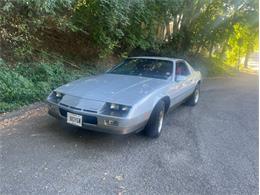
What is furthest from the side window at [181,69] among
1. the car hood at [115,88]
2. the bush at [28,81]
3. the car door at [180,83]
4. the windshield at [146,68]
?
the bush at [28,81]

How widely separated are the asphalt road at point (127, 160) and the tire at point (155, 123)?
4.8 inches

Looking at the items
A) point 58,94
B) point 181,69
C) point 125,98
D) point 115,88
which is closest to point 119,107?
point 125,98

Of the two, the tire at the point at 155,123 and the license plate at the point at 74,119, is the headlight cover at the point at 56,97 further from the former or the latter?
the tire at the point at 155,123

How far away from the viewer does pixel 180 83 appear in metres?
5.01

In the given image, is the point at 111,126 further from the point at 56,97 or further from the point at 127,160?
the point at 56,97

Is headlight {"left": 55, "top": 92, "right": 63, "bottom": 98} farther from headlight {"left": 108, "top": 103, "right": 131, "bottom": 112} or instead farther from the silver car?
headlight {"left": 108, "top": 103, "right": 131, "bottom": 112}

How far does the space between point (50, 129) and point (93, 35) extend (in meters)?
4.28

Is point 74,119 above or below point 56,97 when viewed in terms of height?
below

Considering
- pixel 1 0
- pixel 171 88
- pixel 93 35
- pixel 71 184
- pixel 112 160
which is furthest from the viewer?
pixel 93 35

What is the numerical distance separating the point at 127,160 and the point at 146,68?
2.23 metres

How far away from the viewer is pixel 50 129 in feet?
13.9

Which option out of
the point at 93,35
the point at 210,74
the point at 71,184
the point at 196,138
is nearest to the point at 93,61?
the point at 93,35

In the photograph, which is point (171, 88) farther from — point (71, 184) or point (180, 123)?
point (71, 184)

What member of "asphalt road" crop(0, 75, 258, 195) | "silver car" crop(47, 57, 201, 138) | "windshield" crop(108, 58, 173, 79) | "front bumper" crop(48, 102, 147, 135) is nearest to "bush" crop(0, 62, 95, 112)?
"asphalt road" crop(0, 75, 258, 195)
